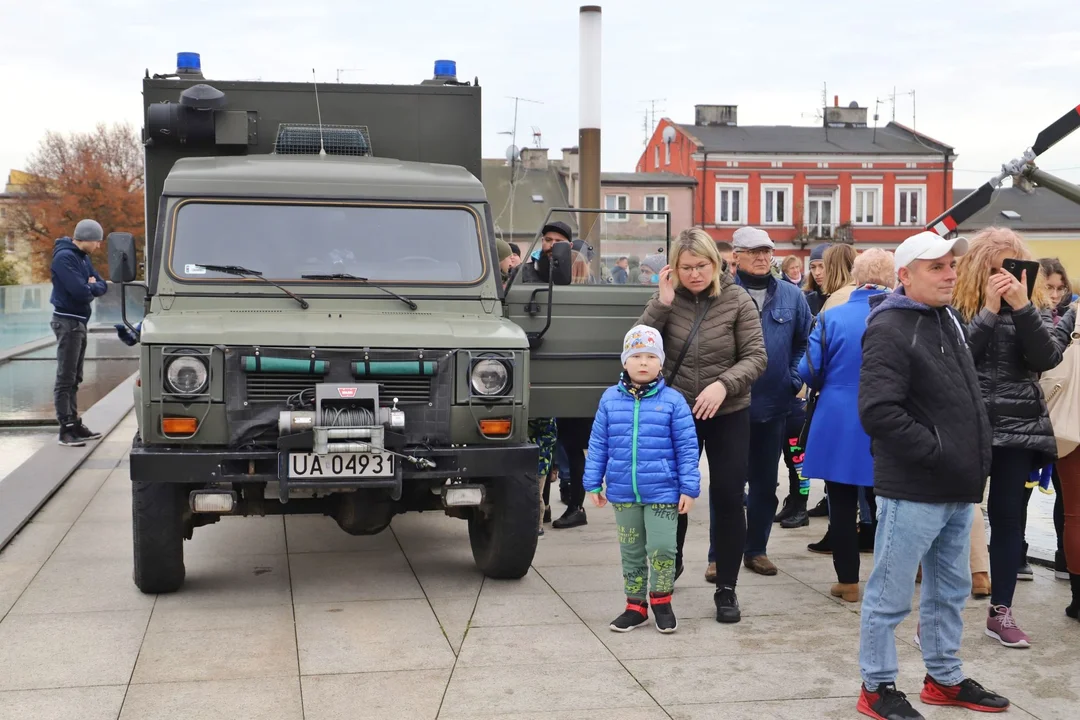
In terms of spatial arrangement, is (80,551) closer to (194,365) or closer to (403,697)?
(194,365)

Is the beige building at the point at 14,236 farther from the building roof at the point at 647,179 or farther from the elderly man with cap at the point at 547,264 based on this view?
the elderly man with cap at the point at 547,264

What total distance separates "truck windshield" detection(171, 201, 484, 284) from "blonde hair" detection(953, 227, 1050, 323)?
113 inches

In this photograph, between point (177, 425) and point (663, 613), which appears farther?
point (177, 425)

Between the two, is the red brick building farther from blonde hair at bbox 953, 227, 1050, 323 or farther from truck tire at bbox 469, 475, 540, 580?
blonde hair at bbox 953, 227, 1050, 323

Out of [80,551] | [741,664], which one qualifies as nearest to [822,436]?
[741,664]

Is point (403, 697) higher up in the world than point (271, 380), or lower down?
lower down

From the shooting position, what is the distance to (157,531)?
693 centimetres

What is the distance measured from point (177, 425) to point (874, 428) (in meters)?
3.52

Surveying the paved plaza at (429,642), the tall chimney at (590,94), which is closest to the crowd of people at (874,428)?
the paved plaza at (429,642)

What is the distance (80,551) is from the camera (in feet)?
27.6

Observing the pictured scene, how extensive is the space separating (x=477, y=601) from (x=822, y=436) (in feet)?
6.72

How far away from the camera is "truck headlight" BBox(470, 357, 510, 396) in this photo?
694 cm

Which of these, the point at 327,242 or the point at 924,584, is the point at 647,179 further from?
the point at 924,584

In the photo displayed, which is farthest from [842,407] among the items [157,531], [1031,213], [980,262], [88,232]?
[1031,213]
